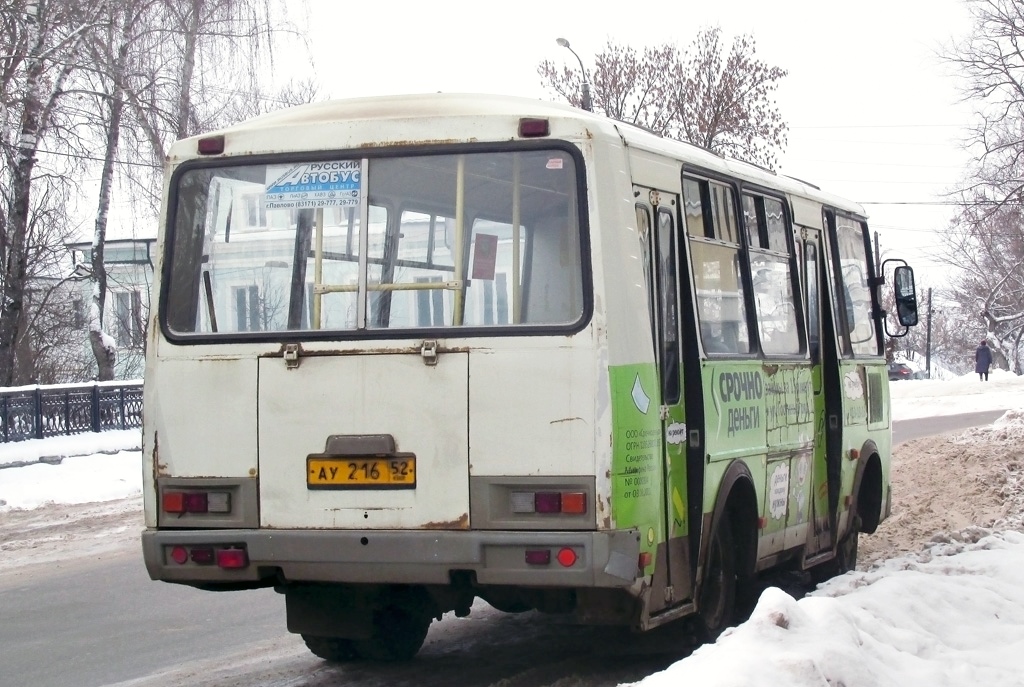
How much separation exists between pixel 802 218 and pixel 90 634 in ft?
17.2

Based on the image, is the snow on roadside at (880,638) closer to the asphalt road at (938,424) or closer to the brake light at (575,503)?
the brake light at (575,503)

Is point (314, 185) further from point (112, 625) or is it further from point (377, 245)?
point (112, 625)

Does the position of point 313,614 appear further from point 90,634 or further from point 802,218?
point 802,218

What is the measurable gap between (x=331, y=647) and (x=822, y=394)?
3800mm

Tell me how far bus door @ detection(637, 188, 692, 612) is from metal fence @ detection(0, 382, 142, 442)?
61.3 feet

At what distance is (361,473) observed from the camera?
6340mm

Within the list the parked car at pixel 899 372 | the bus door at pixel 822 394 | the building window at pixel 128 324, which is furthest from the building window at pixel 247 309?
the parked car at pixel 899 372

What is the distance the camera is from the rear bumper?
6008mm

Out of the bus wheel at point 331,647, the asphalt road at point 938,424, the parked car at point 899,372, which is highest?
the parked car at point 899,372

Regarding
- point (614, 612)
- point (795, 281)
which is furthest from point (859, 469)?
point (614, 612)

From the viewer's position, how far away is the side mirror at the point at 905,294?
10.7 metres

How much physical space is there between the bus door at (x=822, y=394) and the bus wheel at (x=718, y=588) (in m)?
1.71

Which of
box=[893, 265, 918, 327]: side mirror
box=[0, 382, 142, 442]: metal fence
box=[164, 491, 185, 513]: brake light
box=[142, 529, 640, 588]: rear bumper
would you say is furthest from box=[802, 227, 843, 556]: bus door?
box=[0, 382, 142, 442]: metal fence

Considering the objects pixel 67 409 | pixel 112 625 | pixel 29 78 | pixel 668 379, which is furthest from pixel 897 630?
pixel 67 409
